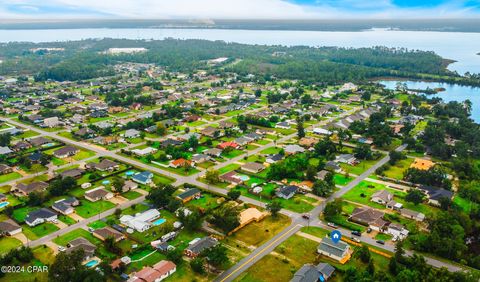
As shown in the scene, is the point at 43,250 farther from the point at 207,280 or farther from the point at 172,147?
the point at 172,147

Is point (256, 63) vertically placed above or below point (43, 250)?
above

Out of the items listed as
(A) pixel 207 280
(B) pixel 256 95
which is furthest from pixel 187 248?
(B) pixel 256 95

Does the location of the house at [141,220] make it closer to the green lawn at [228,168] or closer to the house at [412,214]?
Result: the green lawn at [228,168]

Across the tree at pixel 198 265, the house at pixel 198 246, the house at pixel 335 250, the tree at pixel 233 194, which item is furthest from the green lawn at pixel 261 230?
the tree at pixel 198 265

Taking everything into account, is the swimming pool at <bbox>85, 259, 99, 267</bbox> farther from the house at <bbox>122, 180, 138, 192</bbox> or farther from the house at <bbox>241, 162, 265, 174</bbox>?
the house at <bbox>241, 162, 265, 174</bbox>

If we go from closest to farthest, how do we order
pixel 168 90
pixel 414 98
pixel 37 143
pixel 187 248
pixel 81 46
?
1. pixel 187 248
2. pixel 37 143
3. pixel 414 98
4. pixel 168 90
5. pixel 81 46

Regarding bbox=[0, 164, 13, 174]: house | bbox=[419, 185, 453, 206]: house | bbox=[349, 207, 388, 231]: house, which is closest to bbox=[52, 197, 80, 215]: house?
bbox=[0, 164, 13, 174]: house

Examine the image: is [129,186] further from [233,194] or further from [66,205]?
[233,194]
